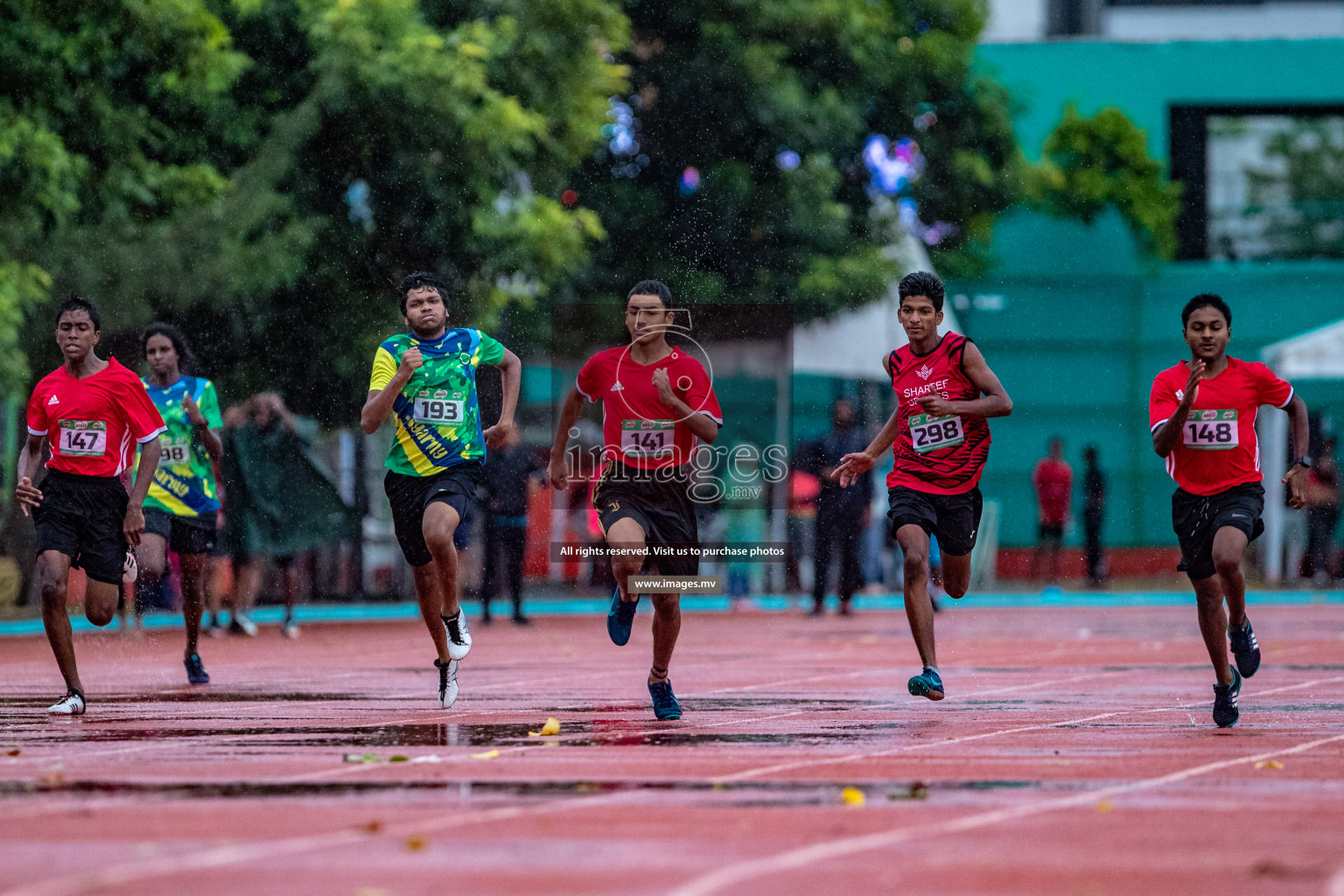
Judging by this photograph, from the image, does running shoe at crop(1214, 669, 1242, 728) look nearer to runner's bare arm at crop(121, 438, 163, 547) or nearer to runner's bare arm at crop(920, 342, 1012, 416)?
runner's bare arm at crop(920, 342, 1012, 416)

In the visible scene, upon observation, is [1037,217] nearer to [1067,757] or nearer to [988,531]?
[988,531]

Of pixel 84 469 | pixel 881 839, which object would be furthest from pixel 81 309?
pixel 881 839

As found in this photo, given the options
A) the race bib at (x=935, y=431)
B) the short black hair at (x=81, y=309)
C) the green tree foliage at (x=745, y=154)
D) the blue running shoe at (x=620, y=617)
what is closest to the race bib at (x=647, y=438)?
the blue running shoe at (x=620, y=617)

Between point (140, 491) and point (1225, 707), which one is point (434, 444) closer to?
point (140, 491)

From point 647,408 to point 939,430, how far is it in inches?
56.5

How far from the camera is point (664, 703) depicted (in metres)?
8.80

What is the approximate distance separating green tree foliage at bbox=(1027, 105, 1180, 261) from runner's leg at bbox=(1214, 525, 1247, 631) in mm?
23511

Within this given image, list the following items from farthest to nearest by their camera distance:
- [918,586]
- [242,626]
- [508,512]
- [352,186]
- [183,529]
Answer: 1. [352,186]
2. [508,512]
3. [242,626]
4. [183,529]
5. [918,586]

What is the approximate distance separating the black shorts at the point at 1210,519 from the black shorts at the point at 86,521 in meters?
4.80

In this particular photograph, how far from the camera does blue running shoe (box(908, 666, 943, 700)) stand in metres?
8.91

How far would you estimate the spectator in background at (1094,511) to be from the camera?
25.2 metres

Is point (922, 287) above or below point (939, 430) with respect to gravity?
above

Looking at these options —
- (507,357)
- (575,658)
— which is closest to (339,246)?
(575,658)

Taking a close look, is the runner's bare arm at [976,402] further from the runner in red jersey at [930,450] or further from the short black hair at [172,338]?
the short black hair at [172,338]
